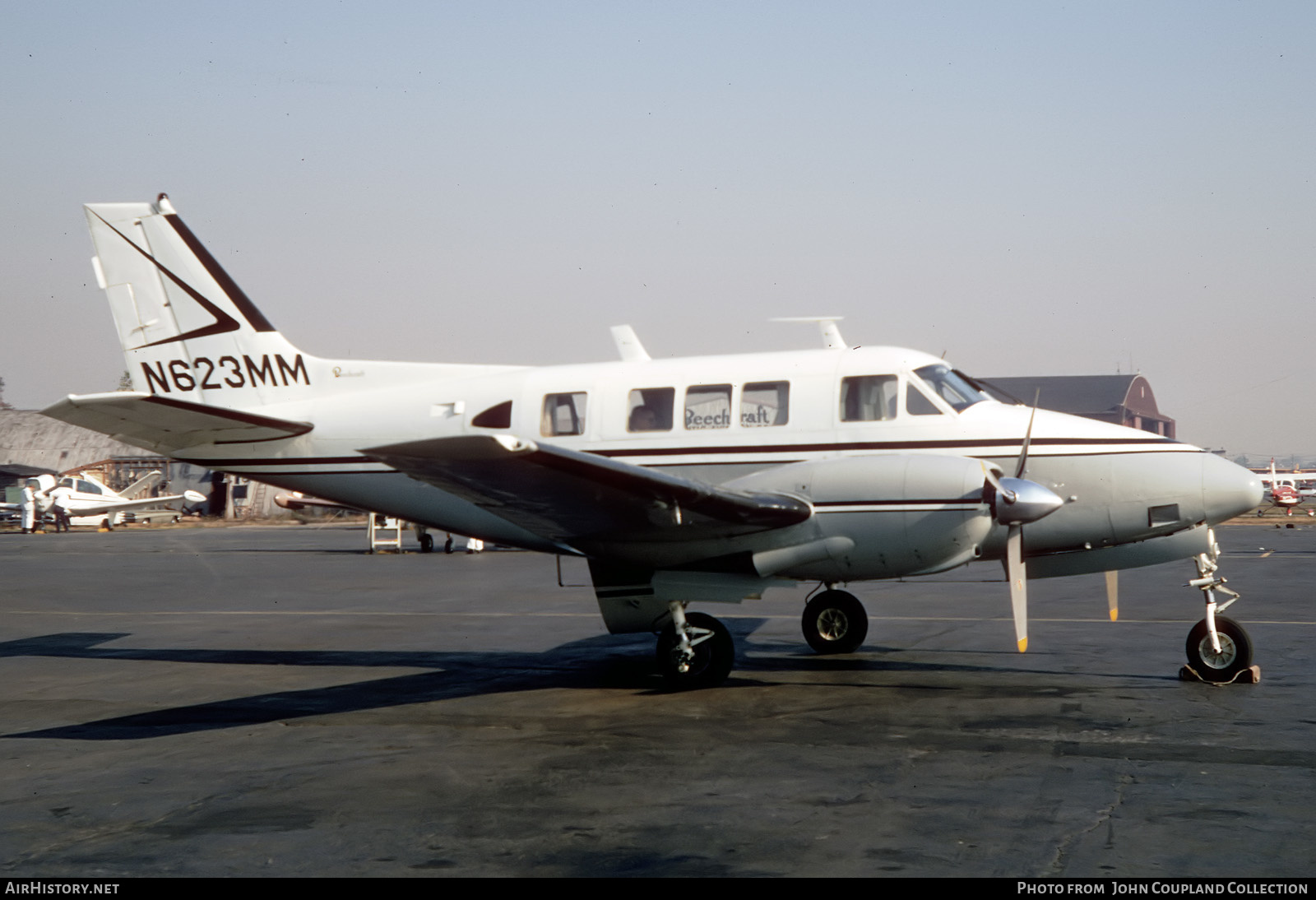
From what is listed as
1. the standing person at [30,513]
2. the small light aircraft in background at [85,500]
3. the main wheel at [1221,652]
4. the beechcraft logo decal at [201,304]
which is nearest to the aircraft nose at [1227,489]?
the main wheel at [1221,652]

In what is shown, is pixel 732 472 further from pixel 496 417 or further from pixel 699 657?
pixel 496 417

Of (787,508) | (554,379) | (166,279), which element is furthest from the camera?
(166,279)

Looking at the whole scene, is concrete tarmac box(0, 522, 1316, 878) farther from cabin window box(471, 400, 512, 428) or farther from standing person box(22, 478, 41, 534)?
standing person box(22, 478, 41, 534)

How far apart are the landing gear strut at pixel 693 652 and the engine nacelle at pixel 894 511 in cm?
105

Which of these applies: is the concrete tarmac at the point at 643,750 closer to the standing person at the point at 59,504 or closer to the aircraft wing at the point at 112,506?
the aircraft wing at the point at 112,506

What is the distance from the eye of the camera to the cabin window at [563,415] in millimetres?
12656

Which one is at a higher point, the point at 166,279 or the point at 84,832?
the point at 166,279

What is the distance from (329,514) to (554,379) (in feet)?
207

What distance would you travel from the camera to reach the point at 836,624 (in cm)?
1369

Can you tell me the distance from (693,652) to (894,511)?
2.47 m

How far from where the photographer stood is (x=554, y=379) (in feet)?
42.3

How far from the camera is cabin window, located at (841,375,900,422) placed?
11.6m

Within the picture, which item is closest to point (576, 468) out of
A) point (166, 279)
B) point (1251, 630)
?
point (166, 279)

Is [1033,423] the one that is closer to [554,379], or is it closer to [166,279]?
[554,379]
